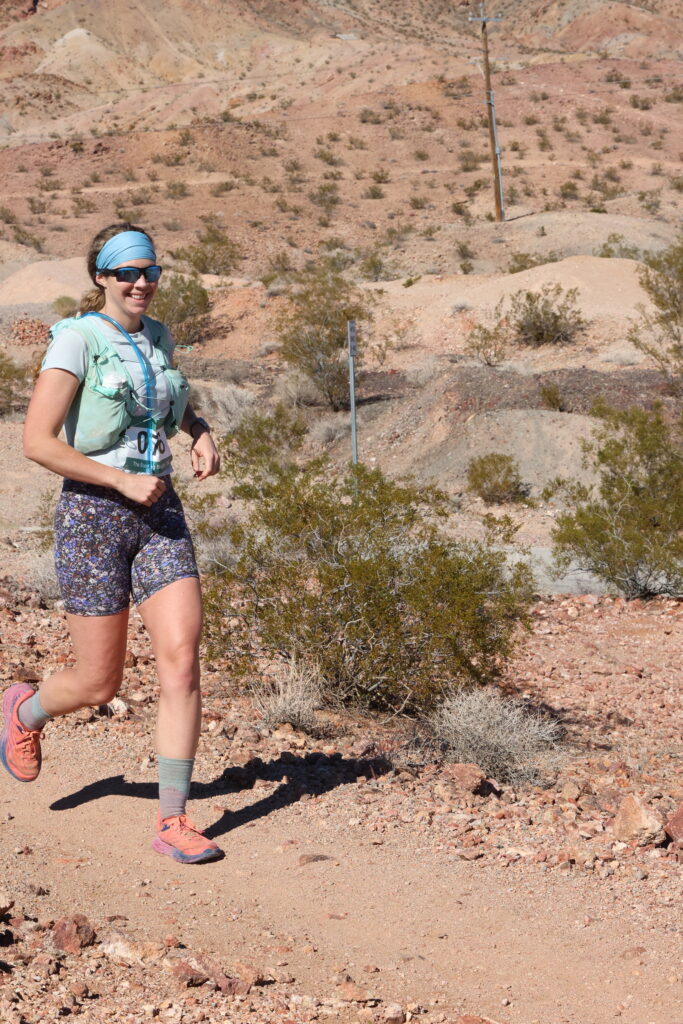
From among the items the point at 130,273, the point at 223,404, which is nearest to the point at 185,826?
the point at 130,273

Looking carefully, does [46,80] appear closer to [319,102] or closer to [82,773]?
[319,102]

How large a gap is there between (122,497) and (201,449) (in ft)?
1.23

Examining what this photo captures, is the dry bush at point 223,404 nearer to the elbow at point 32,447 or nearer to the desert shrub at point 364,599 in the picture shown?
the desert shrub at point 364,599

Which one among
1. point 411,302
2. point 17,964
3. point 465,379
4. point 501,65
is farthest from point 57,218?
point 17,964

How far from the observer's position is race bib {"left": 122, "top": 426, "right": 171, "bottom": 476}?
11.3ft

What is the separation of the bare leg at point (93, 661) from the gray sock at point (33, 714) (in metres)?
0.16

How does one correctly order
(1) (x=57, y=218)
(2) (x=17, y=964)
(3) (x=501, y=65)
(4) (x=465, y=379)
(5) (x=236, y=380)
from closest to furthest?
(2) (x=17, y=964) < (4) (x=465, y=379) < (5) (x=236, y=380) < (1) (x=57, y=218) < (3) (x=501, y=65)

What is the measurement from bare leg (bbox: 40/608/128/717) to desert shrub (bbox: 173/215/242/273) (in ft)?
87.3

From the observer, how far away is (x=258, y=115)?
185 feet

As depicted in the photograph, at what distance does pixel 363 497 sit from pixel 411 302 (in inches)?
761

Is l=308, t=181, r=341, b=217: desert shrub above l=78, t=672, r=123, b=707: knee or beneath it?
above

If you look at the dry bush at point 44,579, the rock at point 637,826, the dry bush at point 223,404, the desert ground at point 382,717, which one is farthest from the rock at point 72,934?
the dry bush at point 223,404

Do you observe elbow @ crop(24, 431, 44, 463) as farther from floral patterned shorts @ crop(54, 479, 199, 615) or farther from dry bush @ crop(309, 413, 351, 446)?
dry bush @ crop(309, 413, 351, 446)

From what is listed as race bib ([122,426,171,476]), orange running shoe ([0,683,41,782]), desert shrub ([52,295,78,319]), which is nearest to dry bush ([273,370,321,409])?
desert shrub ([52,295,78,319])
